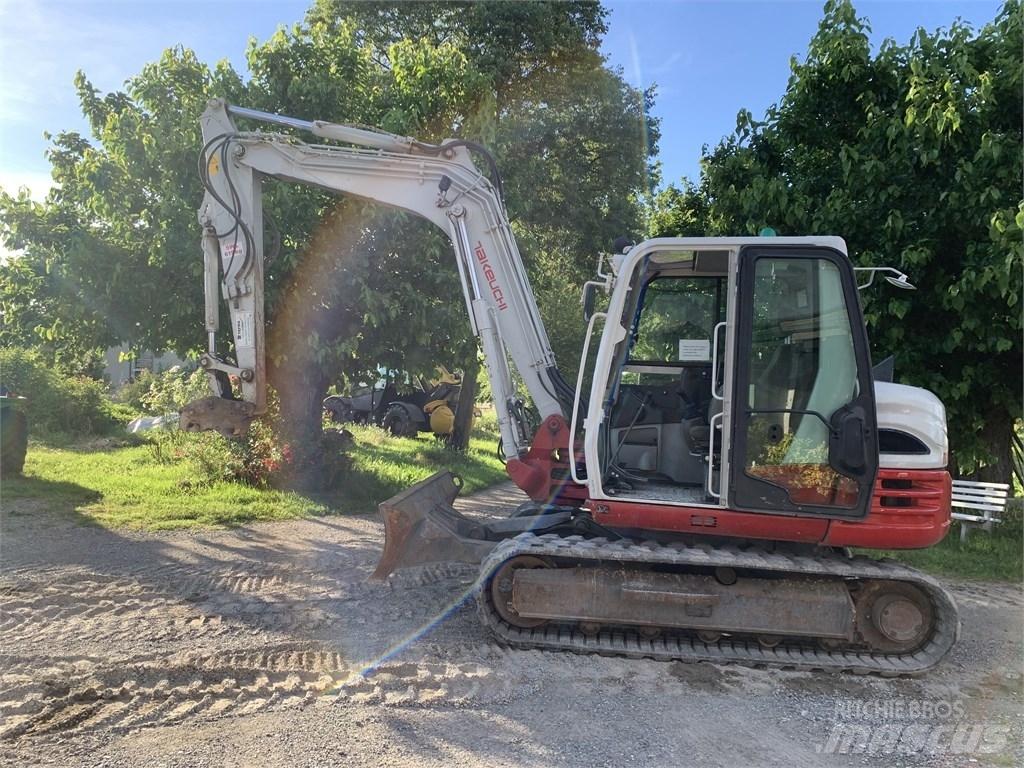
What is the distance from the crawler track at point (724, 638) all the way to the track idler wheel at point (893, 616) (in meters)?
0.05

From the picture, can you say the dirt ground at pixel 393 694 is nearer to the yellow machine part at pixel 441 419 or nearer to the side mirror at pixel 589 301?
the side mirror at pixel 589 301

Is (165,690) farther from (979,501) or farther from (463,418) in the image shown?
(463,418)

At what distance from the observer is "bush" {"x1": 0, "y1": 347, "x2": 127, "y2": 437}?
1305 centimetres

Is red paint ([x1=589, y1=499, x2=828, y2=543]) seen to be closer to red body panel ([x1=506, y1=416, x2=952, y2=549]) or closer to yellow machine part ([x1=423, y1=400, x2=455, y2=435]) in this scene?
red body panel ([x1=506, y1=416, x2=952, y2=549])

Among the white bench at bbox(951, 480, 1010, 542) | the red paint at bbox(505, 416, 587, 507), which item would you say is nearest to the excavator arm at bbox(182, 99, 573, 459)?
the red paint at bbox(505, 416, 587, 507)

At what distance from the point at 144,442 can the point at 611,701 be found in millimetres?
11773

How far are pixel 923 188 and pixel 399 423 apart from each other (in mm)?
13044

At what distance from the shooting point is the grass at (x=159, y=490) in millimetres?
7559

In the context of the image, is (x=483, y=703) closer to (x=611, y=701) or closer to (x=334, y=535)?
(x=611, y=701)

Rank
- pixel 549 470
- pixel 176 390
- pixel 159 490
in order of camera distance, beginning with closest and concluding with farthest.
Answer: pixel 549 470, pixel 159 490, pixel 176 390

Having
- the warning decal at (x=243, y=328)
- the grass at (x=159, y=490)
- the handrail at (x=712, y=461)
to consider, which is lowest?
the grass at (x=159, y=490)

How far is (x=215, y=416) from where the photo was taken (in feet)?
17.3

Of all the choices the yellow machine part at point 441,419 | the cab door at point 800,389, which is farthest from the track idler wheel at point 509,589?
the yellow machine part at point 441,419

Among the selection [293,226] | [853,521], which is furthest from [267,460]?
[853,521]
